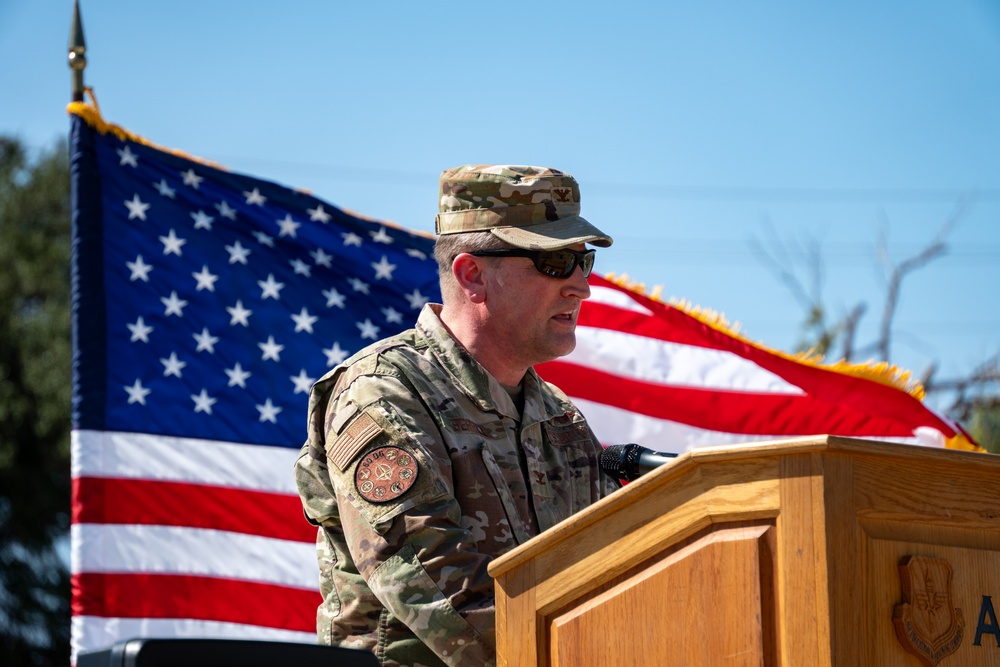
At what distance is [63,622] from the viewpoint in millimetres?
18844

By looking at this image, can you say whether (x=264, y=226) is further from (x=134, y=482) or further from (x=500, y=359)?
(x=500, y=359)

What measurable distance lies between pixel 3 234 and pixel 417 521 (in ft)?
66.3

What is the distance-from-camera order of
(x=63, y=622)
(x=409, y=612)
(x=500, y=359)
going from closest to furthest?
1. (x=409, y=612)
2. (x=500, y=359)
3. (x=63, y=622)

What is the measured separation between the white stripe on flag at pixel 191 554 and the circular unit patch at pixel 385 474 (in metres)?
2.81

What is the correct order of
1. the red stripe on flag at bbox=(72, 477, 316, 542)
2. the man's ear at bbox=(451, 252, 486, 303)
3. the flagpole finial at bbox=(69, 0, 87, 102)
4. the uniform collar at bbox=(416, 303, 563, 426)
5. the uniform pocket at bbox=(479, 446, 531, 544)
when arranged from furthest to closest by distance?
the flagpole finial at bbox=(69, 0, 87, 102)
the red stripe on flag at bbox=(72, 477, 316, 542)
the man's ear at bbox=(451, 252, 486, 303)
the uniform collar at bbox=(416, 303, 563, 426)
the uniform pocket at bbox=(479, 446, 531, 544)

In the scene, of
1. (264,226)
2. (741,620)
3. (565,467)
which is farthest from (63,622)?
(741,620)

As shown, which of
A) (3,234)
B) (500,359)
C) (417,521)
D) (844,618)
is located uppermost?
(3,234)

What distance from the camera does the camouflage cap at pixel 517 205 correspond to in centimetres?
351

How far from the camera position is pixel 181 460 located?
18.7ft

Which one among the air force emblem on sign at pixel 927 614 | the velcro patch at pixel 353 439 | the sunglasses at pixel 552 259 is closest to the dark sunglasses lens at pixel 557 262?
the sunglasses at pixel 552 259

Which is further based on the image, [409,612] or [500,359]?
[500,359]

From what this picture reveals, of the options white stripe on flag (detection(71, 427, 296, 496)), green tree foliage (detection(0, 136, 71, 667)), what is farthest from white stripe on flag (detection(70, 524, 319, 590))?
green tree foliage (detection(0, 136, 71, 667))

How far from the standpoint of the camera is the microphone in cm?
307

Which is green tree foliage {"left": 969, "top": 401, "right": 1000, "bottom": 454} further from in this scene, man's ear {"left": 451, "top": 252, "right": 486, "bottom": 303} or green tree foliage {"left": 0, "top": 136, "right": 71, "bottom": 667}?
man's ear {"left": 451, "top": 252, "right": 486, "bottom": 303}
